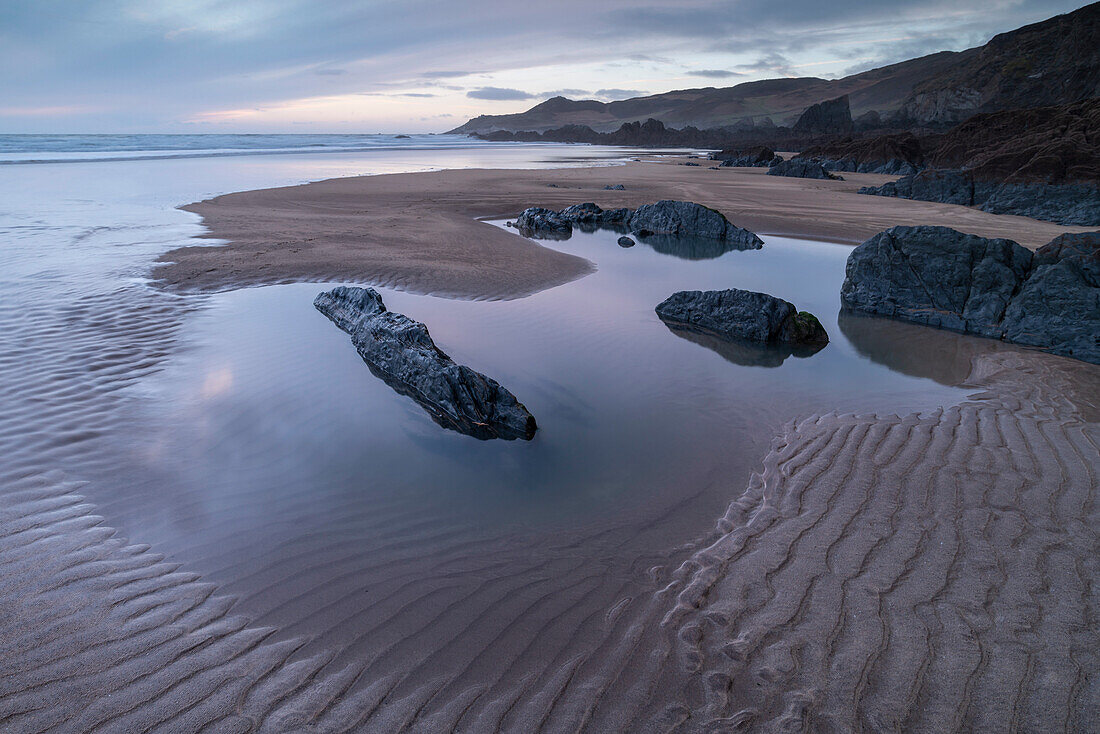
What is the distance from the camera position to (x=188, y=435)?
4.92 metres

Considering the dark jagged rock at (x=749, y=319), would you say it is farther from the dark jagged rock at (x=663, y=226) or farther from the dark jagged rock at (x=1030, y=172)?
the dark jagged rock at (x=1030, y=172)

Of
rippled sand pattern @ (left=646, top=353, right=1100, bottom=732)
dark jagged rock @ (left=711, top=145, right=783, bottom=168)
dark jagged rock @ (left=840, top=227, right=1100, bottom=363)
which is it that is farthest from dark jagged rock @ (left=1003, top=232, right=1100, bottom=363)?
dark jagged rock @ (left=711, top=145, right=783, bottom=168)

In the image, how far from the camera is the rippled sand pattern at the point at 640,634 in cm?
251

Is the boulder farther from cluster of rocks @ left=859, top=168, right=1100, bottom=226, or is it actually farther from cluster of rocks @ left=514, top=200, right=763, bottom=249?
cluster of rocks @ left=859, top=168, right=1100, bottom=226

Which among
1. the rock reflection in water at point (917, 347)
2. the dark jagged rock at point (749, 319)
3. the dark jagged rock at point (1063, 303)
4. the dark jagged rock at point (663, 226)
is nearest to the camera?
the rock reflection in water at point (917, 347)

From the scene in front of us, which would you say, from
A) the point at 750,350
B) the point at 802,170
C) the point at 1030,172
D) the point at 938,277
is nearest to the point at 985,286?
the point at 938,277

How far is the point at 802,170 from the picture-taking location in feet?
116

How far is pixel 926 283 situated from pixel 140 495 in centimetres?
1087

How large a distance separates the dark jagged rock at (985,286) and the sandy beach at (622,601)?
7.48 feet

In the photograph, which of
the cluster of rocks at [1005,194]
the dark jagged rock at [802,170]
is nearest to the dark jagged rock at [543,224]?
the cluster of rocks at [1005,194]

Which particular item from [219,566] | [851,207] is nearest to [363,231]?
[219,566]

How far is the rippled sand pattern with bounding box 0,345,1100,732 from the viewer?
2514 mm

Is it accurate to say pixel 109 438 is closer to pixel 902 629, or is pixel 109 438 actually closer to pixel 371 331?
pixel 371 331

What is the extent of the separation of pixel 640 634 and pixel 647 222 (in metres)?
16.0
